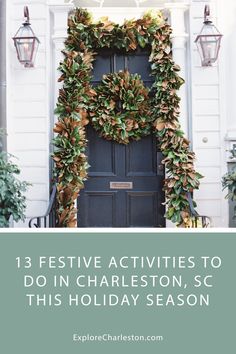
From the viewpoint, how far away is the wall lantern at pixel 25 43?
17.6 ft

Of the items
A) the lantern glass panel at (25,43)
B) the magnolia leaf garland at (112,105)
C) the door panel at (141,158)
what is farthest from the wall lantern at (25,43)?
the door panel at (141,158)

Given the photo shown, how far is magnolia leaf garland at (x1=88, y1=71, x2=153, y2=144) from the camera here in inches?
221

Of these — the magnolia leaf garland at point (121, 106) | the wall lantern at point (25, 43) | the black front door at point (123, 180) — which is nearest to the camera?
the wall lantern at point (25, 43)

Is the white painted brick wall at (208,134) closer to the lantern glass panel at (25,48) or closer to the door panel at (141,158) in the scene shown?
the door panel at (141,158)

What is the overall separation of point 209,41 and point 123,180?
177cm

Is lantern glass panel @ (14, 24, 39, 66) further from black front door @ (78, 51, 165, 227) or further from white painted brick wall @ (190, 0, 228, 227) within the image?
white painted brick wall @ (190, 0, 228, 227)

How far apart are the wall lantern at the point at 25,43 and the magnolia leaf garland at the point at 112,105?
36 cm
